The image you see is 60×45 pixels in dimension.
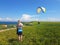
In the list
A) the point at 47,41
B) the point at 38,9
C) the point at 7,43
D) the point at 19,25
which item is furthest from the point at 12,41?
the point at 38,9

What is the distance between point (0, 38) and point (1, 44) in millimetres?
2496

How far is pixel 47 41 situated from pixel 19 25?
425cm

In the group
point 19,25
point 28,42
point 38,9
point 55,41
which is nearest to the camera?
point 19,25

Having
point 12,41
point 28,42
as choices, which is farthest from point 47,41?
point 12,41

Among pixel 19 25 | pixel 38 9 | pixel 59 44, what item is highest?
pixel 38 9

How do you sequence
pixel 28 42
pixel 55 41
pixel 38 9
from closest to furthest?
pixel 28 42 < pixel 55 41 < pixel 38 9

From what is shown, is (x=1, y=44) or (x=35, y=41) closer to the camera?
(x=1, y=44)

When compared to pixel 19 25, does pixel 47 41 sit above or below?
below

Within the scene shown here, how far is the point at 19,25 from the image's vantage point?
1944 centimetres

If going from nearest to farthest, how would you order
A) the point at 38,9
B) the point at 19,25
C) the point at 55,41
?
the point at 19,25, the point at 55,41, the point at 38,9

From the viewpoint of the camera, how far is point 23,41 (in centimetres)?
2081

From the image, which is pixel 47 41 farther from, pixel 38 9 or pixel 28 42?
pixel 38 9

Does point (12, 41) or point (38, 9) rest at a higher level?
point (38, 9)

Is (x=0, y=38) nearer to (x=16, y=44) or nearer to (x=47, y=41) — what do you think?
(x=16, y=44)
